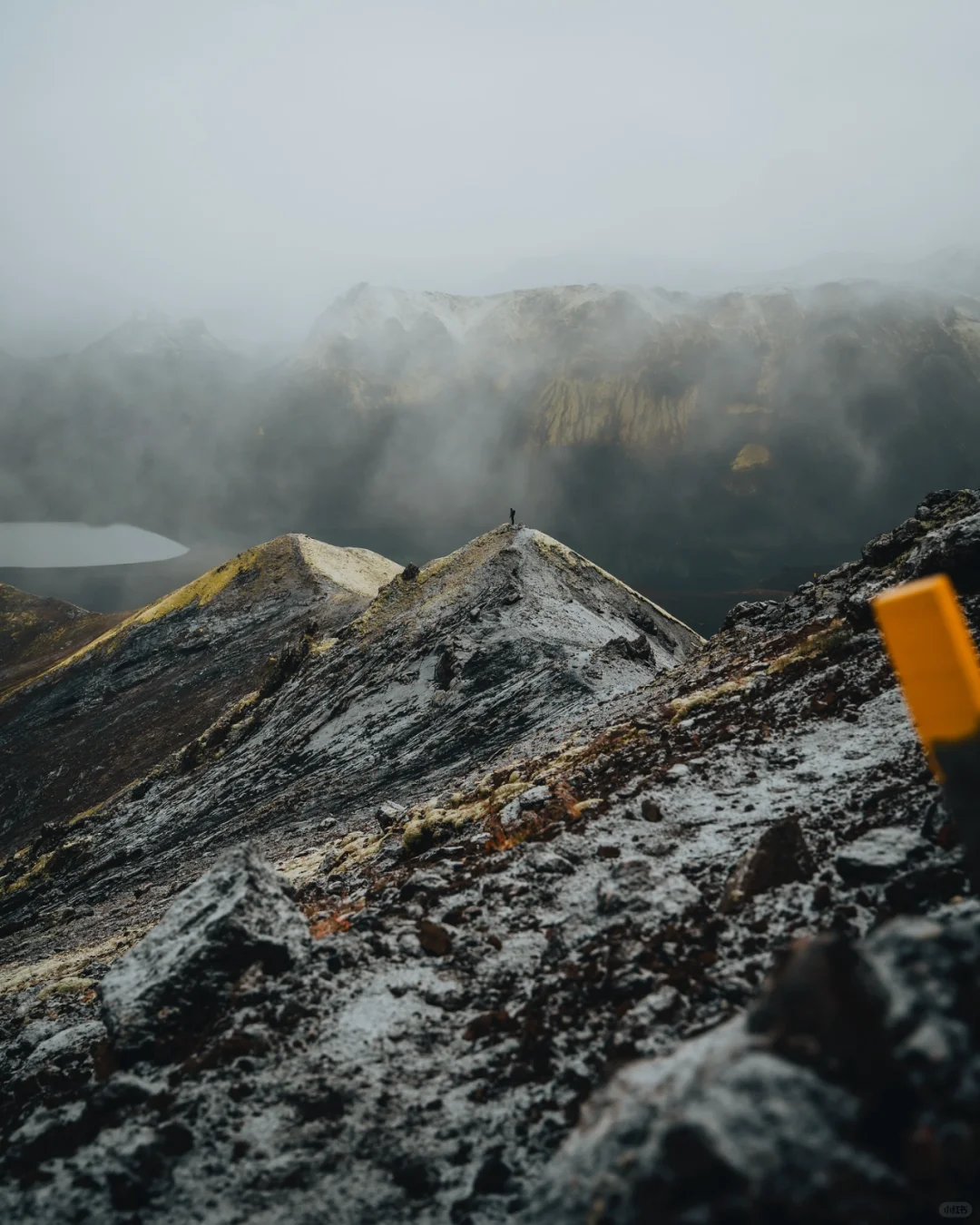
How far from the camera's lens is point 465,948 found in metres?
7.65

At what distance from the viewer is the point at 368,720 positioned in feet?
95.1

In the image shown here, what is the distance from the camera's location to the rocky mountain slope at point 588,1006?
10.7 ft

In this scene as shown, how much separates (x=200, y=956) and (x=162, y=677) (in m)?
53.1

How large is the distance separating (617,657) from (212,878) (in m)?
21.0

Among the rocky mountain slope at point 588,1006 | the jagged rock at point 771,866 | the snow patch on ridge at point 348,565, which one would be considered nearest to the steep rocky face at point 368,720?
the rocky mountain slope at point 588,1006

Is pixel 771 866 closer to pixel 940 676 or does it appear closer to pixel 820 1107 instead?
pixel 940 676

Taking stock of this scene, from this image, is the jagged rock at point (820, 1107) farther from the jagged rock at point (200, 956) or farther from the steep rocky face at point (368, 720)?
the steep rocky face at point (368, 720)

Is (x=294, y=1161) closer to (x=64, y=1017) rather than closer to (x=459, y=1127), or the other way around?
(x=459, y=1127)

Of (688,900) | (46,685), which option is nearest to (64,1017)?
(688,900)

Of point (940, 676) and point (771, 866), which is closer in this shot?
point (940, 676)

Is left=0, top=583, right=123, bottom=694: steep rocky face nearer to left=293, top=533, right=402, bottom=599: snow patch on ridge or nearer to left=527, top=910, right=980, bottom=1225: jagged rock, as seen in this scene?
left=293, top=533, right=402, bottom=599: snow patch on ridge

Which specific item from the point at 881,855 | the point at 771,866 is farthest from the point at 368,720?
the point at 881,855

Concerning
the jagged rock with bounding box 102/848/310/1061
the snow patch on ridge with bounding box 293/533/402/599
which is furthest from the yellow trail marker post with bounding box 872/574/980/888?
the snow patch on ridge with bounding box 293/533/402/599

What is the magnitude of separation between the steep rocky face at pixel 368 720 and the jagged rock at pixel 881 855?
12.4 meters
